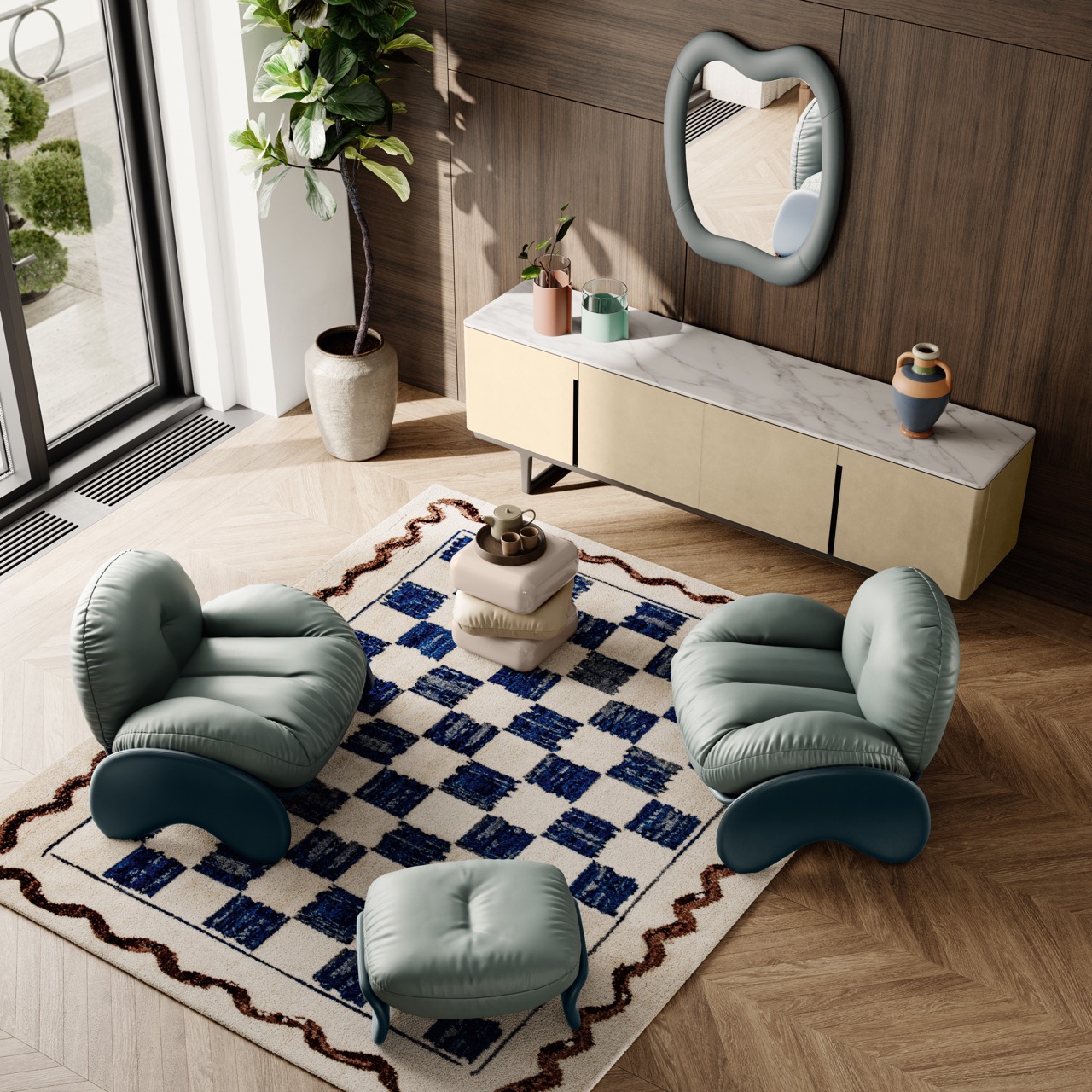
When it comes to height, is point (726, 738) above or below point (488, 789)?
above

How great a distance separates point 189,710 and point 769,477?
83.8 inches

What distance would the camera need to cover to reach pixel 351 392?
559 centimetres

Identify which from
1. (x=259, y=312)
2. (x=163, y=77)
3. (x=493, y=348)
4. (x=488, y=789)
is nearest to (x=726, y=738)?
(x=488, y=789)

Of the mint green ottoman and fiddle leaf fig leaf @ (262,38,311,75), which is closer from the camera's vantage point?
the mint green ottoman

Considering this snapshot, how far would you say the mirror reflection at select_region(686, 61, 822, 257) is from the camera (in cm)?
470

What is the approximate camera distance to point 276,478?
5711mm

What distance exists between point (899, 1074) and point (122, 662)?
7.45 ft

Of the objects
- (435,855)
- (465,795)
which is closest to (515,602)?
(465,795)

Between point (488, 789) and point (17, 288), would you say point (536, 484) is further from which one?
point (17, 288)

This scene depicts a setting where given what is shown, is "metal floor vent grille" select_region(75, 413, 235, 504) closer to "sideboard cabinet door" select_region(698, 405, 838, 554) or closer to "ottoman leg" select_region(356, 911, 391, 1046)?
"sideboard cabinet door" select_region(698, 405, 838, 554)

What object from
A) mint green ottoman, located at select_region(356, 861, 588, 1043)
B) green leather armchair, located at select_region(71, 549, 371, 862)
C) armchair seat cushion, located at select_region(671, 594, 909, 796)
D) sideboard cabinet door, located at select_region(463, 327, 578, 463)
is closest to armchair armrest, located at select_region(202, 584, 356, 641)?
green leather armchair, located at select_region(71, 549, 371, 862)

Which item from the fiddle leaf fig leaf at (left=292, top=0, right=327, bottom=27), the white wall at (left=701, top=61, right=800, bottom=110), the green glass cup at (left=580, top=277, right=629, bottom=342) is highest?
the fiddle leaf fig leaf at (left=292, top=0, right=327, bottom=27)

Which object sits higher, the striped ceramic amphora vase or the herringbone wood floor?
the striped ceramic amphora vase

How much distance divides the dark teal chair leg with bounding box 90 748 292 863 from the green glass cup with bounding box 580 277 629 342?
2146mm
